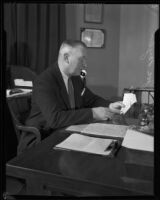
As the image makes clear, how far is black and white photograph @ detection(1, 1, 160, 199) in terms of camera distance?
0.76 metres

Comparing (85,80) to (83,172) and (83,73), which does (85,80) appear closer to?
(83,73)

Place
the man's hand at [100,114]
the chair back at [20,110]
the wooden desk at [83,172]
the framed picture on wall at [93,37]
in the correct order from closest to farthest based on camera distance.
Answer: the wooden desk at [83,172] → the framed picture on wall at [93,37] → the chair back at [20,110] → the man's hand at [100,114]

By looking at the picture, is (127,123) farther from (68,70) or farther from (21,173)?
(21,173)

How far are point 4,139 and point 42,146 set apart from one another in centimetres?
20

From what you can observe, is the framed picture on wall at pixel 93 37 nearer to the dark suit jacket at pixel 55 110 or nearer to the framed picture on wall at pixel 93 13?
the framed picture on wall at pixel 93 13

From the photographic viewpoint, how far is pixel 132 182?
73cm

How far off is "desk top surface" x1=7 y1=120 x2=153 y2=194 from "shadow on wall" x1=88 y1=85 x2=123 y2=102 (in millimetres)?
189

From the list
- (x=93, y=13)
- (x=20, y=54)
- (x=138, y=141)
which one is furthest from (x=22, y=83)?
(x=138, y=141)

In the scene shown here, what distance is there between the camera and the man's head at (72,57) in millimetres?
890

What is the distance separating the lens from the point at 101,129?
1.18m

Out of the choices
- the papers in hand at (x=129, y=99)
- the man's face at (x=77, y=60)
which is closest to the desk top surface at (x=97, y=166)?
the papers in hand at (x=129, y=99)

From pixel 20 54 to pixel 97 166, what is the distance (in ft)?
1.37

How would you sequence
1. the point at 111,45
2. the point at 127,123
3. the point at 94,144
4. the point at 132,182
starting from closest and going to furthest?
the point at 132,182 → the point at 111,45 → the point at 94,144 → the point at 127,123

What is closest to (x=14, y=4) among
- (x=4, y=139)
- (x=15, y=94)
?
(x=15, y=94)
